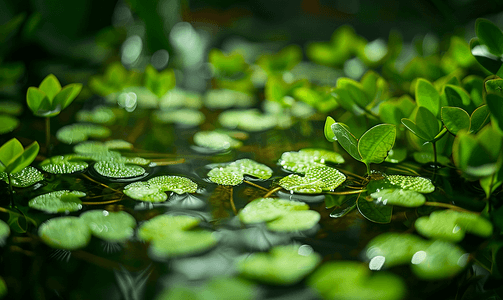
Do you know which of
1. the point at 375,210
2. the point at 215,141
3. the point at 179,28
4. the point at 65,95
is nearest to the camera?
the point at 375,210

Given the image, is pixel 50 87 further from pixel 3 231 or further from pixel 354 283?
pixel 354 283

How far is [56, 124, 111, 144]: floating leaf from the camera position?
639 mm

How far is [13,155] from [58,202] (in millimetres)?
75

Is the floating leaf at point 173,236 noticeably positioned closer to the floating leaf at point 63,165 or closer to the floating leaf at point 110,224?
the floating leaf at point 110,224

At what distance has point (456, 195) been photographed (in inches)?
18.2

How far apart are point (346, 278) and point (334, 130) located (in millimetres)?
198

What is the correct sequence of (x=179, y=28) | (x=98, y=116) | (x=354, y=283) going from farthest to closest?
(x=179, y=28) → (x=98, y=116) → (x=354, y=283)

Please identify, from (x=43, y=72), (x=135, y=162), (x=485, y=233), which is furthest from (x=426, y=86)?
(x=43, y=72)

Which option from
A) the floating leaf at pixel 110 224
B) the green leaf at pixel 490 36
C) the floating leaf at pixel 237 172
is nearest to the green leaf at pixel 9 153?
the floating leaf at pixel 110 224

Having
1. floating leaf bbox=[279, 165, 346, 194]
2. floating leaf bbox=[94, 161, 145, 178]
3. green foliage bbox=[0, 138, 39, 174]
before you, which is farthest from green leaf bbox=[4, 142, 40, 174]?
floating leaf bbox=[279, 165, 346, 194]

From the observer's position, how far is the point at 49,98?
1.82 ft

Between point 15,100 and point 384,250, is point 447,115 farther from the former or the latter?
point 15,100

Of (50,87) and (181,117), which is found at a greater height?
(50,87)

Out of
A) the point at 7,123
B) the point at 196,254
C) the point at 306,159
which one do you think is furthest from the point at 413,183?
the point at 7,123
